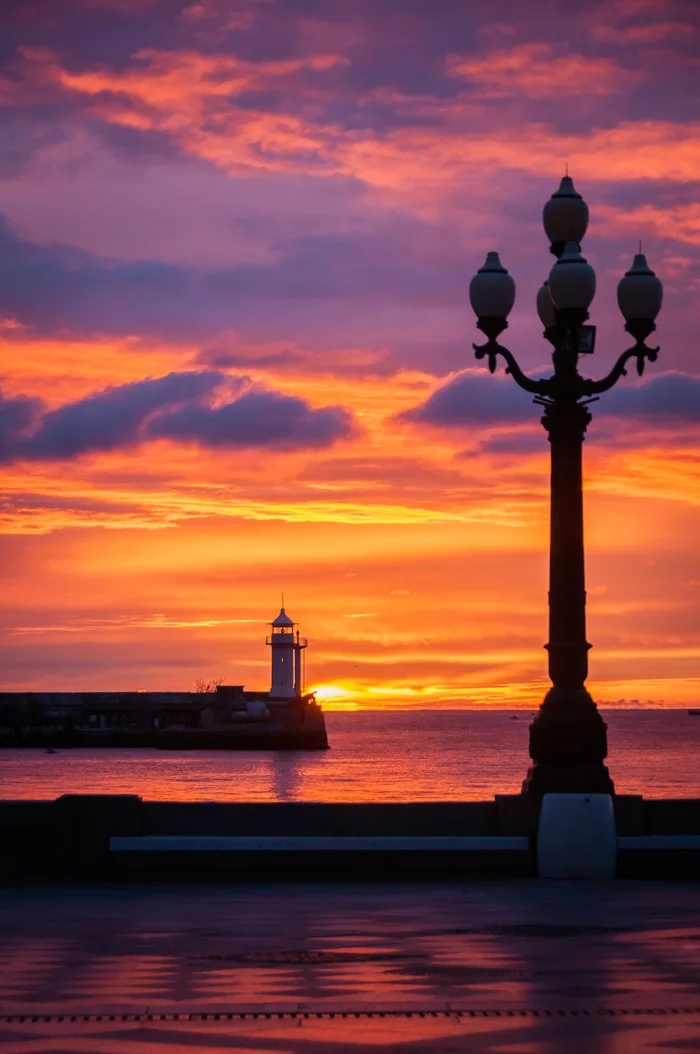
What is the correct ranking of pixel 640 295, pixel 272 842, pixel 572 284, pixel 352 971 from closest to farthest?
pixel 352 971, pixel 272 842, pixel 572 284, pixel 640 295

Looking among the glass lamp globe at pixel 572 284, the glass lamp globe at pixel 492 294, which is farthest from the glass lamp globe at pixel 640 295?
the glass lamp globe at pixel 492 294

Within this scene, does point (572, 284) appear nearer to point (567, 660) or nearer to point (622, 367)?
point (622, 367)

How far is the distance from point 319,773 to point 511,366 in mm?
110209

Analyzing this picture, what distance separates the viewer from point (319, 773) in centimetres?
12325

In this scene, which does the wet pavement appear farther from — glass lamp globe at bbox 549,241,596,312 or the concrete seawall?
glass lamp globe at bbox 549,241,596,312

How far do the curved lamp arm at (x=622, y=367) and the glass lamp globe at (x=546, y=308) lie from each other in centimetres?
96

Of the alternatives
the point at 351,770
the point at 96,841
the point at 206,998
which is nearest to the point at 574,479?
the point at 96,841

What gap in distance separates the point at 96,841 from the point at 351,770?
115293 mm

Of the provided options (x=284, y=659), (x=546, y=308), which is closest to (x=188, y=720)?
(x=284, y=659)

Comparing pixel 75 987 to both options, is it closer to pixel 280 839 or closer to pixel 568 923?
pixel 568 923

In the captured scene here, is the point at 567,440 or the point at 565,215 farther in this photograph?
the point at 565,215

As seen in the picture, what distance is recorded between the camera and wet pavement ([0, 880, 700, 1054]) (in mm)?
7410

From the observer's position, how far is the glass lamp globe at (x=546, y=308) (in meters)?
16.0

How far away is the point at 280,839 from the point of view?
14.4 meters
